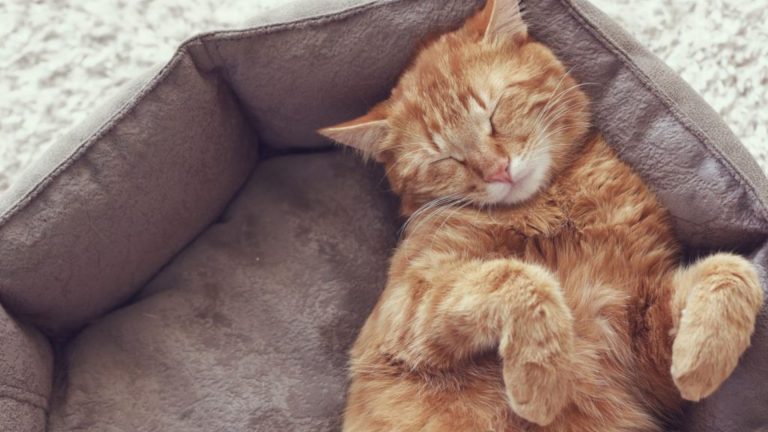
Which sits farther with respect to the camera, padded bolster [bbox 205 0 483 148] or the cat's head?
padded bolster [bbox 205 0 483 148]

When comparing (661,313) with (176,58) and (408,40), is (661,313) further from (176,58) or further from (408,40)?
(176,58)

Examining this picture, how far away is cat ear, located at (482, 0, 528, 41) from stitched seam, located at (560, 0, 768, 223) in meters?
0.11

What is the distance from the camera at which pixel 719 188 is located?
1.41 metres

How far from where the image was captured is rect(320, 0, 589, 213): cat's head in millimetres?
1438

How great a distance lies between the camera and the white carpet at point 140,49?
190cm

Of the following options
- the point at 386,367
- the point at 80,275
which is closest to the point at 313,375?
the point at 386,367

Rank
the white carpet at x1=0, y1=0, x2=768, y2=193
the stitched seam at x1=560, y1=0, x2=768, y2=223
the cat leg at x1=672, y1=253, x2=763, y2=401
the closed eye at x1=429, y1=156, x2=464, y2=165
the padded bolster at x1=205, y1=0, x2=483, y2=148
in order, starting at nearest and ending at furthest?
the cat leg at x1=672, y1=253, x2=763, y2=401 → the stitched seam at x1=560, y1=0, x2=768, y2=223 → the closed eye at x1=429, y1=156, x2=464, y2=165 → the padded bolster at x1=205, y1=0, x2=483, y2=148 → the white carpet at x1=0, y1=0, x2=768, y2=193

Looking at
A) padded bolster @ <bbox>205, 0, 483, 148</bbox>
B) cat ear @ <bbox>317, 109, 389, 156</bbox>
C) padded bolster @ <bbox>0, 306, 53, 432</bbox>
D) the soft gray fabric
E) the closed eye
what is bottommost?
the soft gray fabric

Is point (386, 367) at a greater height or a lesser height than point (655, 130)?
lesser

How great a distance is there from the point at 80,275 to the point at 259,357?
1.40 ft

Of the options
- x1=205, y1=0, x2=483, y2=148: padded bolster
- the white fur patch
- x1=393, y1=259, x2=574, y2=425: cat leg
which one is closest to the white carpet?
x1=205, y1=0, x2=483, y2=148: padded bolster

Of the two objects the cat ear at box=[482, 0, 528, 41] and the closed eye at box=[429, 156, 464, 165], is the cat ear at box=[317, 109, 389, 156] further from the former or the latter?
the cat ear at box=[482, 0, 528, 41]

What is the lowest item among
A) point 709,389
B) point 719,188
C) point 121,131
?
point 709,389

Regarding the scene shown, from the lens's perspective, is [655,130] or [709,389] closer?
[709,389]
